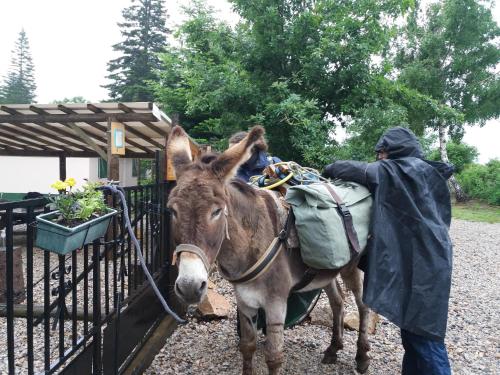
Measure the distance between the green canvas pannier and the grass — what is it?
1519 centimetres

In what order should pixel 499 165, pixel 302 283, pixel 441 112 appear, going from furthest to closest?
pixel 499 165 < pixel 441 112 < pixel 302 283

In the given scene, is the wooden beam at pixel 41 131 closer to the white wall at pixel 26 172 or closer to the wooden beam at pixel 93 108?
the wooden beam at pixel 93 108

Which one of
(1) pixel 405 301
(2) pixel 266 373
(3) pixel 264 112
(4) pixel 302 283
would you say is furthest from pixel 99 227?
(3) pixel 264 112

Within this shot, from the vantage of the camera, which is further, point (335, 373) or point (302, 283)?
point (335, 373)

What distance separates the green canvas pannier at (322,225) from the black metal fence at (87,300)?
1.30m

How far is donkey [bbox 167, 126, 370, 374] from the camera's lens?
A: 202 cm

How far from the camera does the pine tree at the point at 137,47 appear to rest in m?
31.2

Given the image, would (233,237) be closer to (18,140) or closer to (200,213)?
(200,213)

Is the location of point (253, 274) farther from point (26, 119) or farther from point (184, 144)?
point (26, 119)

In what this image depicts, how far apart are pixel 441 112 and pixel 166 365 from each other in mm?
8820

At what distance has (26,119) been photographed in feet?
23.8

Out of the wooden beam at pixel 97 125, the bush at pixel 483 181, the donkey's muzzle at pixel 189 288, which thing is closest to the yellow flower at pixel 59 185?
the donkey's muzzle at pixel 189 288

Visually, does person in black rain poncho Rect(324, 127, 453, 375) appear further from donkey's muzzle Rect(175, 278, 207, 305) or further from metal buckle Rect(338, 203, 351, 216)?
donkey's muzzle Rect(175, 278, 207, 305)

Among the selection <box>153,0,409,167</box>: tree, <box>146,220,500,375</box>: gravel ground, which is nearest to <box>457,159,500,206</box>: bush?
<box>153,0,409,167</box>: tree
